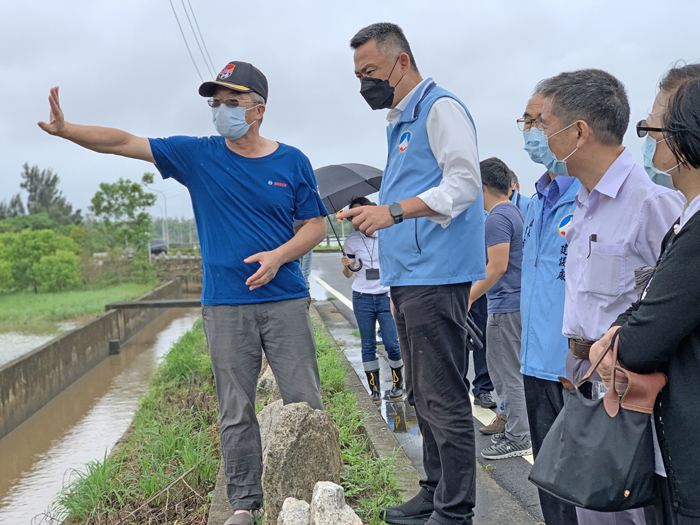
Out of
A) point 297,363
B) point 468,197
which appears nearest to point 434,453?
point 297,363

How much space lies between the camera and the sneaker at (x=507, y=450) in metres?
4.23

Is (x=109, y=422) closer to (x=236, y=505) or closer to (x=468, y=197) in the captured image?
(x=236, y=505)

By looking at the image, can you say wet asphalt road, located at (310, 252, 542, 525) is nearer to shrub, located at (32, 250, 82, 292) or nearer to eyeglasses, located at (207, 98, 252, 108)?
eyeglasses, located at (207, 98, 252, 108)

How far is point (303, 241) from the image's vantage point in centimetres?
313

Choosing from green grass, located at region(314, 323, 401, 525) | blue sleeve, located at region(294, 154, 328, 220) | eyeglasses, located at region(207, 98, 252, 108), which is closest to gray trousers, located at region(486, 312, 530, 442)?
green grass, located at region(314, 323, 401, 525)

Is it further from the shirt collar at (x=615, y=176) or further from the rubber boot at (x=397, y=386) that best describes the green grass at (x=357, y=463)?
the shirt collar at (x=615, y=176)

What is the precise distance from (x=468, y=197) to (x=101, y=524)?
3.16 metres

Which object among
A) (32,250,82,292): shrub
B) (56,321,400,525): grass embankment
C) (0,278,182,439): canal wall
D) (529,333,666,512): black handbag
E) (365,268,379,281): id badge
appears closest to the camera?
(529,333,666,512): black handbag

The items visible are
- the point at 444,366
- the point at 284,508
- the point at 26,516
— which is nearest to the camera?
the point at 284,508

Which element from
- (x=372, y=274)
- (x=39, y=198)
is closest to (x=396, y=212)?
(x=372, y=274)

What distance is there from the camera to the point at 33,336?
16484 millimetres

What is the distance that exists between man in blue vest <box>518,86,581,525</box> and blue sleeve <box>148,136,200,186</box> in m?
1.61

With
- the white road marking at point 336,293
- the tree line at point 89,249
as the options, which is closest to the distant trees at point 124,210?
the tree line at point 89,249

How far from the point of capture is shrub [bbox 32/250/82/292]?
2533 cm
